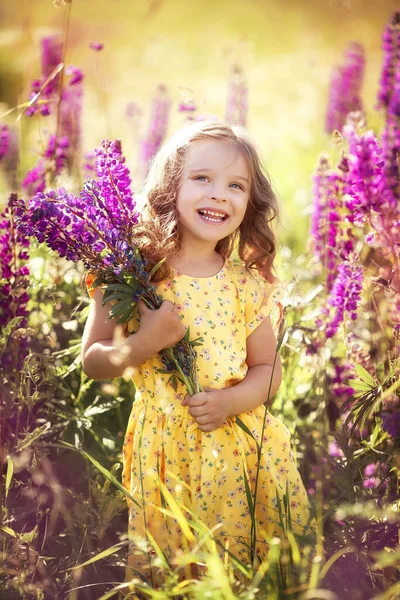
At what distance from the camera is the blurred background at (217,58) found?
299 inches

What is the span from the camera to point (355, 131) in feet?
7.23

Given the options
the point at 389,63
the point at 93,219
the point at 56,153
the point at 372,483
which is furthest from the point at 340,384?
the point at 389,63

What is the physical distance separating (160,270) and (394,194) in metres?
0.71

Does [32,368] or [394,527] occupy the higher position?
[32,368]

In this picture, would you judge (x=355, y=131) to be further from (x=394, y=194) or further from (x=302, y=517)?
(x=302, y=517)

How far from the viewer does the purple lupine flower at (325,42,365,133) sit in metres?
4.99

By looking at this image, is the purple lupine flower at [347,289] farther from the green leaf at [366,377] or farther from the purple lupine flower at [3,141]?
the purple lupine flower at [3,141]

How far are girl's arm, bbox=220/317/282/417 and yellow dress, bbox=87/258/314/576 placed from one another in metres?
0.04

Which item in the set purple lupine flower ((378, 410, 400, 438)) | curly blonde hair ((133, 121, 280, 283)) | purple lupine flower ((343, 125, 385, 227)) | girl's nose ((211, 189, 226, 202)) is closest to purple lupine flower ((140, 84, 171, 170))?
curly blonde hair ((133, 121, 280, 283))

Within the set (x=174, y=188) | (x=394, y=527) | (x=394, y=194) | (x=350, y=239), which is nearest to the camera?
(x=394, y=527)

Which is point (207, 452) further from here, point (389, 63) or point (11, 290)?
point (389, 63)

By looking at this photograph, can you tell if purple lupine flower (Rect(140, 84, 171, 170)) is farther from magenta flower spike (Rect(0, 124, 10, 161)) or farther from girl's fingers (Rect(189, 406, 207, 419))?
girl's fingers (Rect(189, 406, 207, 419))

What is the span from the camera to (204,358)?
6.82 feet

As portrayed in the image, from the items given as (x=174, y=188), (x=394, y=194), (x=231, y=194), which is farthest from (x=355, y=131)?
(x=174, y=188)
